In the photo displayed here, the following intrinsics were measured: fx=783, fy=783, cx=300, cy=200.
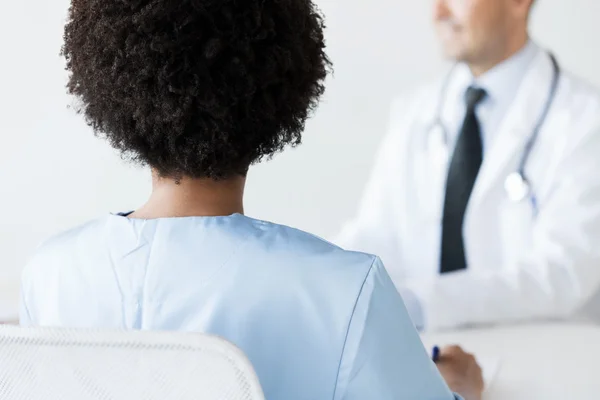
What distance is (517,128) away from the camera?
1.60m

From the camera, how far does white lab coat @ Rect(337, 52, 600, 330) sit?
156 centimetres

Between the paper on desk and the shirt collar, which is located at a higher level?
the shirt collar

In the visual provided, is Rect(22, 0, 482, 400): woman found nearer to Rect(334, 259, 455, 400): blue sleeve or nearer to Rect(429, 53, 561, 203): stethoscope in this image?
Rect(334, 259, 455, 400): blue sleeve

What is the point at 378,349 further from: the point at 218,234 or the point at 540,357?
the point at 540,357

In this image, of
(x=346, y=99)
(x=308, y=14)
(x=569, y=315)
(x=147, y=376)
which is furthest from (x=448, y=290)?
(x=147, y=376)

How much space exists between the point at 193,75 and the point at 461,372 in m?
0.55

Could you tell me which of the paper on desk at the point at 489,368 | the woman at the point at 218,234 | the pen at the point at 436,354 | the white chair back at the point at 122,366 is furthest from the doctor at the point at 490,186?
the white chair back at the point at 122,366

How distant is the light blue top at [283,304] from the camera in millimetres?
A: 682

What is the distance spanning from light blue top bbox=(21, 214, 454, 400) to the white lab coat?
90 cm

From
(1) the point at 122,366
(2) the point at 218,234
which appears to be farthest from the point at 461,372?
(1) the point at 122,366

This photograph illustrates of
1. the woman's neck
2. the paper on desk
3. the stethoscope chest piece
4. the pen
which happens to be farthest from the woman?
the stethoscope chest piece

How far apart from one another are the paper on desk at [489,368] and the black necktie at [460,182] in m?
0.27

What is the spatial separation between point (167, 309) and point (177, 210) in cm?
10

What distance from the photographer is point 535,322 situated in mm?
1579
